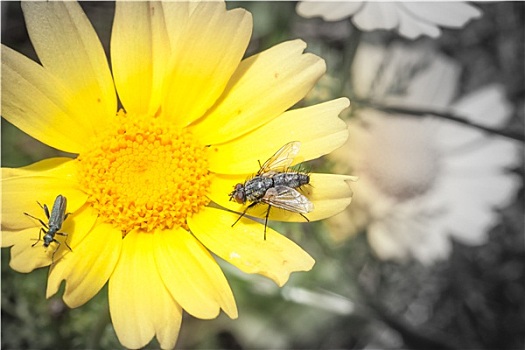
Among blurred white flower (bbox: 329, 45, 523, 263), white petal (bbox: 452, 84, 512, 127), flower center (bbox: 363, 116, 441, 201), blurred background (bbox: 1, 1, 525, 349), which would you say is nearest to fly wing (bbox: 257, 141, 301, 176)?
blurred background (bbox: 1, 1, 525, 349)

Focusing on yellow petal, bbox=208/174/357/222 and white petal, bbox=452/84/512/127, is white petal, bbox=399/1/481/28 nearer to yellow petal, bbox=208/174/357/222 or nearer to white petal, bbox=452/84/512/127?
yellow petal, bbox=208/174/357/222

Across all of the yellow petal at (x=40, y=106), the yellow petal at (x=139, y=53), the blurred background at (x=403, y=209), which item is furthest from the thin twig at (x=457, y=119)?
the yellow petal at (x=40, y=106)

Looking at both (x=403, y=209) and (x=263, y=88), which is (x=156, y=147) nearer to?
(x=263, y=88)

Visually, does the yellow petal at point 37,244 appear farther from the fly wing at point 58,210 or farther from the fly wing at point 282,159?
the fly wing at point 282,159

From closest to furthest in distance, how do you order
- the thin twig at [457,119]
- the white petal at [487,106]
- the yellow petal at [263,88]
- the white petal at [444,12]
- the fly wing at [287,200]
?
the fly wing at [287,200] → the yellow petal at [263,88] → the white petal at [444,12] → the thin twig at [457,119] → the white petal at [487,106]

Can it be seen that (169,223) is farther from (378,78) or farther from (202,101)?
(378,78)

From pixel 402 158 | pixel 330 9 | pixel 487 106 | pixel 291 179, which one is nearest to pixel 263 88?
pixel 291 179
